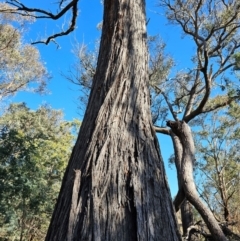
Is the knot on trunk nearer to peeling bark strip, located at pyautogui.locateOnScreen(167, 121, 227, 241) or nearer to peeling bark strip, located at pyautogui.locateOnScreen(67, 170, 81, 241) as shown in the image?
peeling bark strip, located at pyautogui.locateOnScreen(167, 121, 227, 241)

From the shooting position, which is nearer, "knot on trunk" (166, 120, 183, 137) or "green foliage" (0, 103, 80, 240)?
"knot on trunk" (166, 120, 183, 137)

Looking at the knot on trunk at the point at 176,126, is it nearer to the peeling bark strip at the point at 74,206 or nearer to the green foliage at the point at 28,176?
the peeling bark strip at the point at 74,206

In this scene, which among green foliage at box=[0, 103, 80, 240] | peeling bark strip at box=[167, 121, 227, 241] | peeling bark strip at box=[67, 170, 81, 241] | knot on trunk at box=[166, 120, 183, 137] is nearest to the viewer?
peeling bark strip at box=[67, 170, 81, 241]

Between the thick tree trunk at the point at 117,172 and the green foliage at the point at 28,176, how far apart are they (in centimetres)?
685

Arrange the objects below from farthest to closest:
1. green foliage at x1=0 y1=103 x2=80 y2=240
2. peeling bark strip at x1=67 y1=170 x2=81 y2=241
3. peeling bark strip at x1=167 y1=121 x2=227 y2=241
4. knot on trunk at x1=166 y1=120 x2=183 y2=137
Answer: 1. green foliage at x1=0 y1=103 x2=80 y2=240
2. knot on trunk at x1=166 y1=120 x2=183 y2=137
3. peeling bark strip at x1=167 y1=121 x2=227 y2=241
4. peeling bark strip at x1=67 y1=170 x2=81 y2=241

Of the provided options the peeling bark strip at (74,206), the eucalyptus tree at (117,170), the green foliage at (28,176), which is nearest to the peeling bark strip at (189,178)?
the eucalyptus tree at (117,170)

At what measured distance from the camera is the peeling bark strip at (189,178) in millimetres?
2883

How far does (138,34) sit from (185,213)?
4.78 m

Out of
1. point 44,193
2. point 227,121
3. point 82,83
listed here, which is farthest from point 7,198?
point 227,121

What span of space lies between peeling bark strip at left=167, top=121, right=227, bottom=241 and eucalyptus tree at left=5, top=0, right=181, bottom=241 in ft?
4.20

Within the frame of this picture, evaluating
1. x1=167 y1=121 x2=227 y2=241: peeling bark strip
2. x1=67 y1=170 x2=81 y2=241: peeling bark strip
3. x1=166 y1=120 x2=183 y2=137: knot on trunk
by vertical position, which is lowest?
x1=67 y1=170 x2=81 y2=241: peeling bark strip

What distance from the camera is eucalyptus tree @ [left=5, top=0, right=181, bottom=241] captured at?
131 cm

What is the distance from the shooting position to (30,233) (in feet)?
34.7

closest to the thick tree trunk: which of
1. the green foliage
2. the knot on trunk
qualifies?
the knot on trunk
